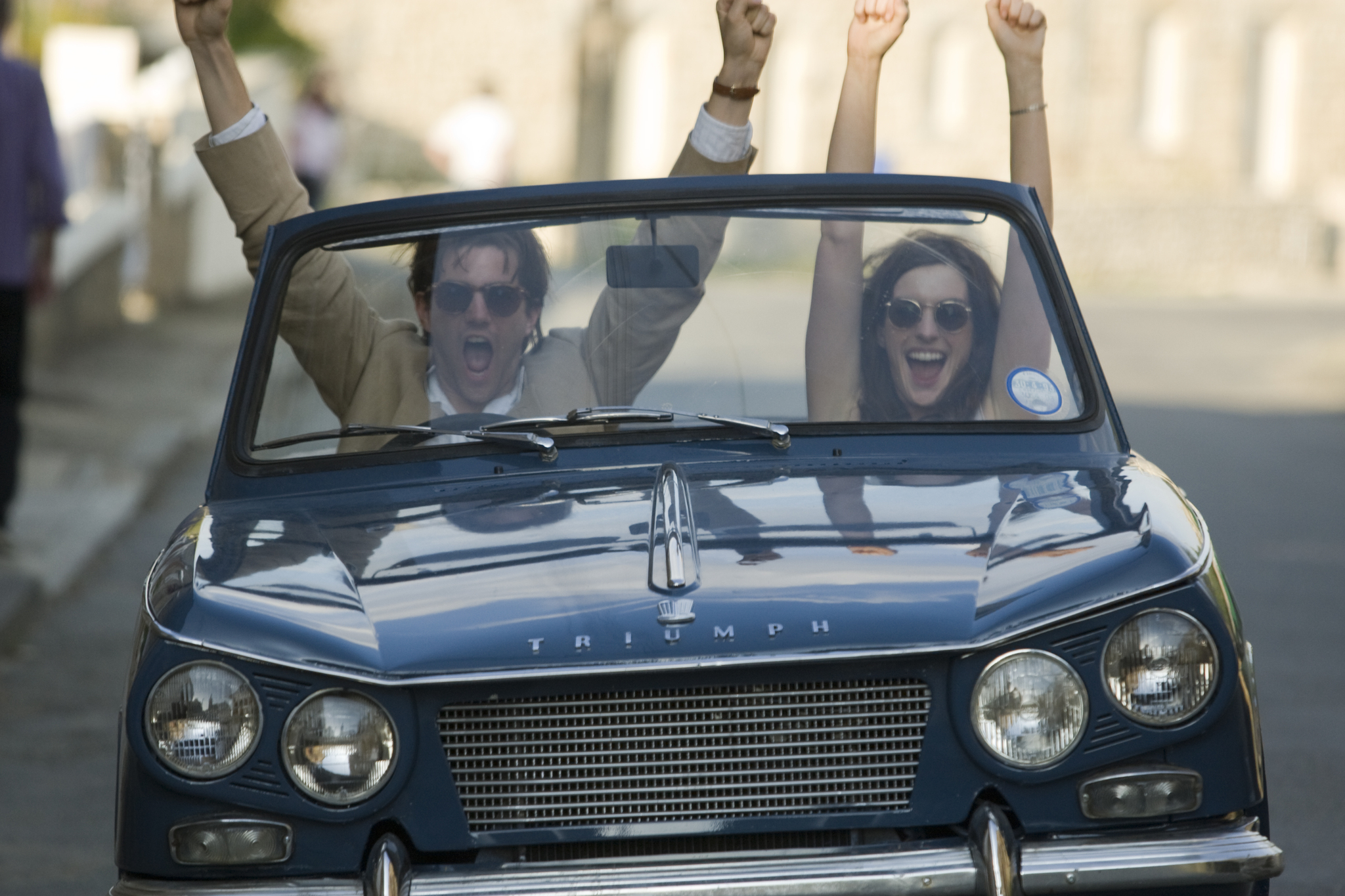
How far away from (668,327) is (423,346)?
0.52 m

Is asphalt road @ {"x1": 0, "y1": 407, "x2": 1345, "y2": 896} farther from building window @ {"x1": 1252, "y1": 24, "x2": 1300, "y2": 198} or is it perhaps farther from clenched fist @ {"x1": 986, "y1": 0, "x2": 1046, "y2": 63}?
building window @ {"x1": 1252, "y1": 24, "x2": 1300, "y2": 198}

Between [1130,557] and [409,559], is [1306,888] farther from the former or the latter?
[409,559]

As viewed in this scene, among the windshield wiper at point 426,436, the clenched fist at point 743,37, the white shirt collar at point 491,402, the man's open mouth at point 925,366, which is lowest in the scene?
the windshield wiper at point 426,436

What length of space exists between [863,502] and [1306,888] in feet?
6.44

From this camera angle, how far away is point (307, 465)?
3.59 metres

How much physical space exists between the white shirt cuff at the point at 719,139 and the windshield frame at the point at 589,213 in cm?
53

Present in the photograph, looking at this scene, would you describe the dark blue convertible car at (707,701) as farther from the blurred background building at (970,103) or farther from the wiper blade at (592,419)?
the blurred background building at (970,103)

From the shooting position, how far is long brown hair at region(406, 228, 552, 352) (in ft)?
12.4

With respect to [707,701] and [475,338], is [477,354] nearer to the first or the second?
[475,338]

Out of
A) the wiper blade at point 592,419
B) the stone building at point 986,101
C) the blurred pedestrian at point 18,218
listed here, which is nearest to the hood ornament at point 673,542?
the wiper blade at point 592,419

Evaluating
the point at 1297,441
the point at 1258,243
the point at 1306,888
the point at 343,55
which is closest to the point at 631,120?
the point at 343,55

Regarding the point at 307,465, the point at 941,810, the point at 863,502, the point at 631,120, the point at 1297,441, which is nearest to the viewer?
the point at 941,810

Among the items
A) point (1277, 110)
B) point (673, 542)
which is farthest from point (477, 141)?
point (1277, 110)

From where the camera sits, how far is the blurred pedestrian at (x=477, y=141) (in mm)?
22375
